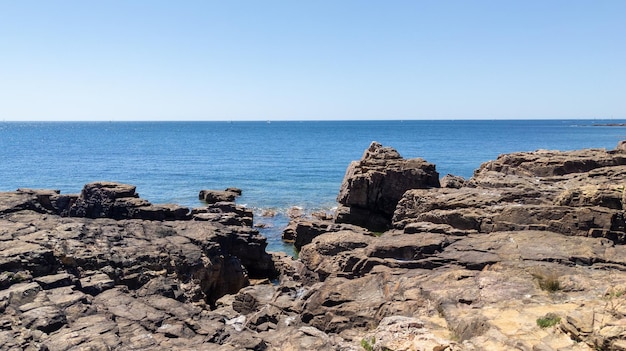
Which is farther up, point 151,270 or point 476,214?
point 476,214

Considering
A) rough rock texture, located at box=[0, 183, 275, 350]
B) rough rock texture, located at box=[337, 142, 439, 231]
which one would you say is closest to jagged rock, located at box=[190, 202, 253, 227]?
rough rock texture, located at box=[0, 183, 275, 350]

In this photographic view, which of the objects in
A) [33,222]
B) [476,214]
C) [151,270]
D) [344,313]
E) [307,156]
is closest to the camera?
[344,313]

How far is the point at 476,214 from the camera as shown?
21906 mm

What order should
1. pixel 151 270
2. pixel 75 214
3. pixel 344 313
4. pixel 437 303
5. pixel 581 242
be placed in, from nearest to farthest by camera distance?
1. pixel 437 303
2. pixel 344 313
3. pixel 581 242
4. pixel 151 270
5. pixel 75 214

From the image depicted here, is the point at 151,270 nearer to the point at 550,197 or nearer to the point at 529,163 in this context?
the point at 550,197

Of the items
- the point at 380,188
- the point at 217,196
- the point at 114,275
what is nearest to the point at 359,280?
the point at 114,275

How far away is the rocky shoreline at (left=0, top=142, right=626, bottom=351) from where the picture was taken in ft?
42.9

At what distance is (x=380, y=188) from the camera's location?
4141 centimetres

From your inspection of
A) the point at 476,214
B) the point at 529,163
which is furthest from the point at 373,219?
the point at 476,214

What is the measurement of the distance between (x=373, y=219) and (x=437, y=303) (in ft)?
88.5

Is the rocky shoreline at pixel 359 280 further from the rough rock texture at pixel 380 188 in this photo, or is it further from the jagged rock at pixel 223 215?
the rough rock texture at pixel 380 188

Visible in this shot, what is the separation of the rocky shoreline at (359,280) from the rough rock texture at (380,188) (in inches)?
500

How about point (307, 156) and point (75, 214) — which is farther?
point (307, 156)

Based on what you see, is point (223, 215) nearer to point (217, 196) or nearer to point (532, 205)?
point (217, 196)
